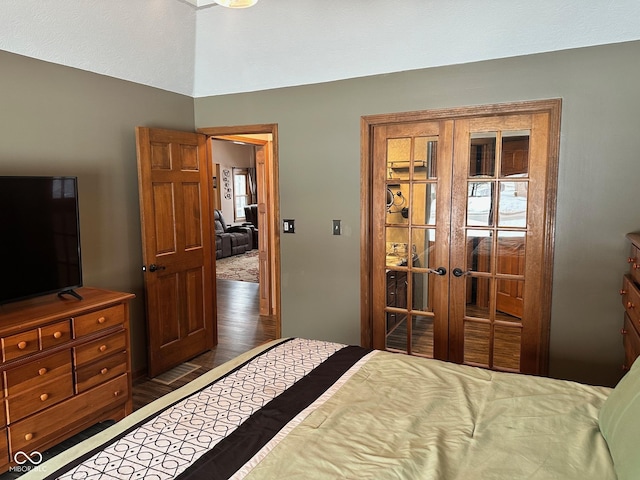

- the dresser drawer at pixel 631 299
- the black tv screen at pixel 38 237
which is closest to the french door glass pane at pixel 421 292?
the dresser drawer at pixel 631 299

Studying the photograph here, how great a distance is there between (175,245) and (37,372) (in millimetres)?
1621

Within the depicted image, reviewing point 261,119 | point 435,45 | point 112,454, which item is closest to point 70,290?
point 112,454

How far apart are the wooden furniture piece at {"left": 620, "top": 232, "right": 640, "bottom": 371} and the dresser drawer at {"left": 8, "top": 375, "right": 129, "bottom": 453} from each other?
10.1 ft

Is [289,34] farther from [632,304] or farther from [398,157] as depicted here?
[632,304]

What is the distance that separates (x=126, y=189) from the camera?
368cm

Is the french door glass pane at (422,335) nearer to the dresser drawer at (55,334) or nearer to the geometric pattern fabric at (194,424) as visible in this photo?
the geometric pattern fabric at (194,424)

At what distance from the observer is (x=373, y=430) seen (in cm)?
158

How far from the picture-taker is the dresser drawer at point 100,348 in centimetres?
270

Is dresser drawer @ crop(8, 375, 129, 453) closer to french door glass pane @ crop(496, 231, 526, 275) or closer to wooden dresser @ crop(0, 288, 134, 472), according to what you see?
wooden dresser @ crop(0, 288, 134, 472)

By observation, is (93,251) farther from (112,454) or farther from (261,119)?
(112,454)

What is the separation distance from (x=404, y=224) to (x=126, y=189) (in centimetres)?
224

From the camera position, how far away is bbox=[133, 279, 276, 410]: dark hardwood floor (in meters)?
3.62

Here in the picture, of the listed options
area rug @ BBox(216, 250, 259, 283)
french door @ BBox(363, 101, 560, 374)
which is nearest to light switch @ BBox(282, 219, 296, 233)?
french door @ BBox(363, 101, 560, 374)

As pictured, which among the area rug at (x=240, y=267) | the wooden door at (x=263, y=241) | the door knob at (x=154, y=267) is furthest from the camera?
the area rug at (x=240, y=267)
